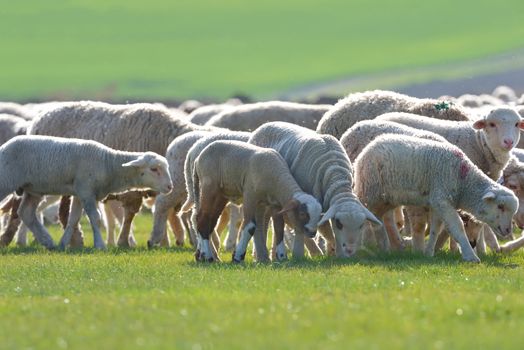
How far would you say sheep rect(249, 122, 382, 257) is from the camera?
13.5 meters

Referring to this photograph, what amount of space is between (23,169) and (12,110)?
10847 mm

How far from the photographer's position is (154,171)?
677 inches

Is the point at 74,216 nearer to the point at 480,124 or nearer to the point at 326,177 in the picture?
the point at 326,177

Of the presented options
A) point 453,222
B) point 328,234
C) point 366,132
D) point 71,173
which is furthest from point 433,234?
point 71,173

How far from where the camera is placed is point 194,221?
1543 cm

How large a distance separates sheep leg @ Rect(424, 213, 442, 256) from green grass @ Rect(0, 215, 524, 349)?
51cm

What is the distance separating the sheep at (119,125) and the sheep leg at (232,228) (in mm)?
1315

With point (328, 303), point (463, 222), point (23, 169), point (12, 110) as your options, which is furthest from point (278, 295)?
point (12, 110)

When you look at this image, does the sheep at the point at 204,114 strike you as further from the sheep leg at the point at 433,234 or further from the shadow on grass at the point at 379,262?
the shadow on grass at the point at 379,262

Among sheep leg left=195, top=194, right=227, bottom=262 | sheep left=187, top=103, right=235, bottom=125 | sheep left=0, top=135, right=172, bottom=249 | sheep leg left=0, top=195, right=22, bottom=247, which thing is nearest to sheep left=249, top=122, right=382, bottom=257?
sheep leg left=195, top=194, right=227, bottom=262

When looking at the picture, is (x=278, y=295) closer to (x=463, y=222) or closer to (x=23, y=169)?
(x=463, y=222)

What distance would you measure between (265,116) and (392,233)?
8830 mm

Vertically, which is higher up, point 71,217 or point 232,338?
point 232,338

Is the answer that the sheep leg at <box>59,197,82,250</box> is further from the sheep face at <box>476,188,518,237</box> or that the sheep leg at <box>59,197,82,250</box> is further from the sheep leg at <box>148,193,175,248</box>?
the sheep face at <box>476,188,518,237</box>
